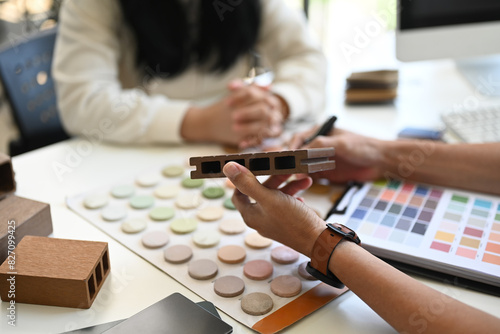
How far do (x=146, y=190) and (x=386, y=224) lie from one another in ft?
1.22

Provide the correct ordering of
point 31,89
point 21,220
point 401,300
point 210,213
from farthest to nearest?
point 31,89 → point 210,213 → point 21,220 → point 401,300

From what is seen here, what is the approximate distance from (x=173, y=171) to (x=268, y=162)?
325 mm

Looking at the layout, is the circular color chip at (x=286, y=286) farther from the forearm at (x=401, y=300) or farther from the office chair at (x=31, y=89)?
the office chair at (x=31, y=89)

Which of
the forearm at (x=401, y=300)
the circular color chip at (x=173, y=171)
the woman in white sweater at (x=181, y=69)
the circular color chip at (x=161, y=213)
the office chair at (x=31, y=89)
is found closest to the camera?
the forearm at (x=401, y=300)

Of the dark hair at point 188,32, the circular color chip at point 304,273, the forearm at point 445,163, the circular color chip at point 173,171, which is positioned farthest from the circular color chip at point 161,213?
the dark hair at point 188,32

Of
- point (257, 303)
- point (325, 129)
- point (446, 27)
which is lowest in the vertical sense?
point (257, 303)

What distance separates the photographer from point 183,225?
63 centimetres

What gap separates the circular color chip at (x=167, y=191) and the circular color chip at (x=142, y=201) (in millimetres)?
14

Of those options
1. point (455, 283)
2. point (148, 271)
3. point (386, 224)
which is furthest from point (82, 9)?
point (455, 283)

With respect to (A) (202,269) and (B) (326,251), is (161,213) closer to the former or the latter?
(A) (202,269)

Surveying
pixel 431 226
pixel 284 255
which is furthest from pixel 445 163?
pixel 284 255

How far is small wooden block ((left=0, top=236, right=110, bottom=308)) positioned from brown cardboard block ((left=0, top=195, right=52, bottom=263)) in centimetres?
2

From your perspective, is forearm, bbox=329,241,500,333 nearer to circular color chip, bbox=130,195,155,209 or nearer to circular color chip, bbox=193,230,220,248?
circular color chip, bbox=193,230,220,248

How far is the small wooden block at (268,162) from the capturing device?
1.57 feet
